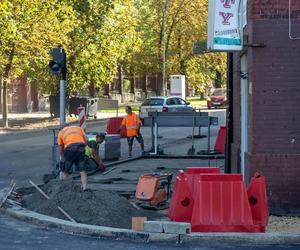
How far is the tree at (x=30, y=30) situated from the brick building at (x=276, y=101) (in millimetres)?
20287

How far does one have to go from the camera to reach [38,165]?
58.4 ft

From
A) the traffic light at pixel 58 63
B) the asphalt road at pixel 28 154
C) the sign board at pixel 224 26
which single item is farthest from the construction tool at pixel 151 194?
the traffic light at pixel 58 63

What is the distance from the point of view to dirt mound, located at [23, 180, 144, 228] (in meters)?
9.59

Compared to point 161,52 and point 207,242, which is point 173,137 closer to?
point 207,242

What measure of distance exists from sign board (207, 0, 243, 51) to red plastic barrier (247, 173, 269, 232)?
2.19 metres

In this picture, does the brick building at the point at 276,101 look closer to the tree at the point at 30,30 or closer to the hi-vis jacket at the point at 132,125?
the hi-vis jacket at the point at 132,125

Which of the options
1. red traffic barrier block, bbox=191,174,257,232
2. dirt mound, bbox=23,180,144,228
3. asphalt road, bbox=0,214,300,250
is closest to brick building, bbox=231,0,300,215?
red traffic barrier block, bbox=191,174,257,232

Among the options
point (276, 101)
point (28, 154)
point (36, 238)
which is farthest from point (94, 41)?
point (36, 238)

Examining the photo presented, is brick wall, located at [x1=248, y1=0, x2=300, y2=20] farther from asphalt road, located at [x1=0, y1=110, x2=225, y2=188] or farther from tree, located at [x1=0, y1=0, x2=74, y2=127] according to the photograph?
tree, located at [x1=0, y1=0, x2=74, y2=127]

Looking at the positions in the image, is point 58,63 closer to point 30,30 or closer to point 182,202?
point 182,202

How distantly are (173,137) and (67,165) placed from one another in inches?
634

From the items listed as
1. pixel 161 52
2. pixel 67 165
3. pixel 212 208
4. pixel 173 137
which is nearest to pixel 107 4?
pixel 173 137

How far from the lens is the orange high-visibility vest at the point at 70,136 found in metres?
11.7

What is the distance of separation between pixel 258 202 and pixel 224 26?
9.14 ft
